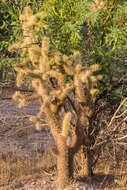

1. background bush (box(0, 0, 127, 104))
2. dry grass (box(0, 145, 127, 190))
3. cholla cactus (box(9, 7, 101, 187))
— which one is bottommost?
dry grass (box(0, 145, 127, 190))

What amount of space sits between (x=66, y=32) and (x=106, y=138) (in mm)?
1464

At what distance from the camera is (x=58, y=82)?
9.99ft

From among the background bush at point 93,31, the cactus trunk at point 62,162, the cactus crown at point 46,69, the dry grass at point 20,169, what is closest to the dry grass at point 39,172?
the dry grass at point 20,169

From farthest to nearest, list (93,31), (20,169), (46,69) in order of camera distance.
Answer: (20,169), (93,31), (46,69)

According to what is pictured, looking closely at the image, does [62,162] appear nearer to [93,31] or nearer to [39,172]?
[39,172]

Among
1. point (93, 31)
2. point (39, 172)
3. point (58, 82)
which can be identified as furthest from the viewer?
point (39, 172)

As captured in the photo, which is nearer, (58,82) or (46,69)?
(46,69)

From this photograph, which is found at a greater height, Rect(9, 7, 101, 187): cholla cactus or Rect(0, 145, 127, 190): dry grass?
Rect(9, 7, 101, 187): cholla cactus

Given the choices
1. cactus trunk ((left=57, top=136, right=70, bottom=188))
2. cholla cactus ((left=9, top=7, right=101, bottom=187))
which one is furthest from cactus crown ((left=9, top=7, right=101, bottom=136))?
cactus trunk ((left=57, top=136, right=70, bottom=188))

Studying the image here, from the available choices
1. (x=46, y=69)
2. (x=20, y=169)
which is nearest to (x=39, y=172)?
(x=20, y=169)

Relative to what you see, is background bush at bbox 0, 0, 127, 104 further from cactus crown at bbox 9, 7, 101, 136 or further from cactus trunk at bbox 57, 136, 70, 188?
cactus trunk at bbox 57, 136, 70, 188

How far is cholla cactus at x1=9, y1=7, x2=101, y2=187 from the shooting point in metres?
2.76

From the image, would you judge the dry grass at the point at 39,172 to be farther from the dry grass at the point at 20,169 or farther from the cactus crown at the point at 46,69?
the cactus crown at the point at 46,69

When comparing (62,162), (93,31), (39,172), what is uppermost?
(93,31)
